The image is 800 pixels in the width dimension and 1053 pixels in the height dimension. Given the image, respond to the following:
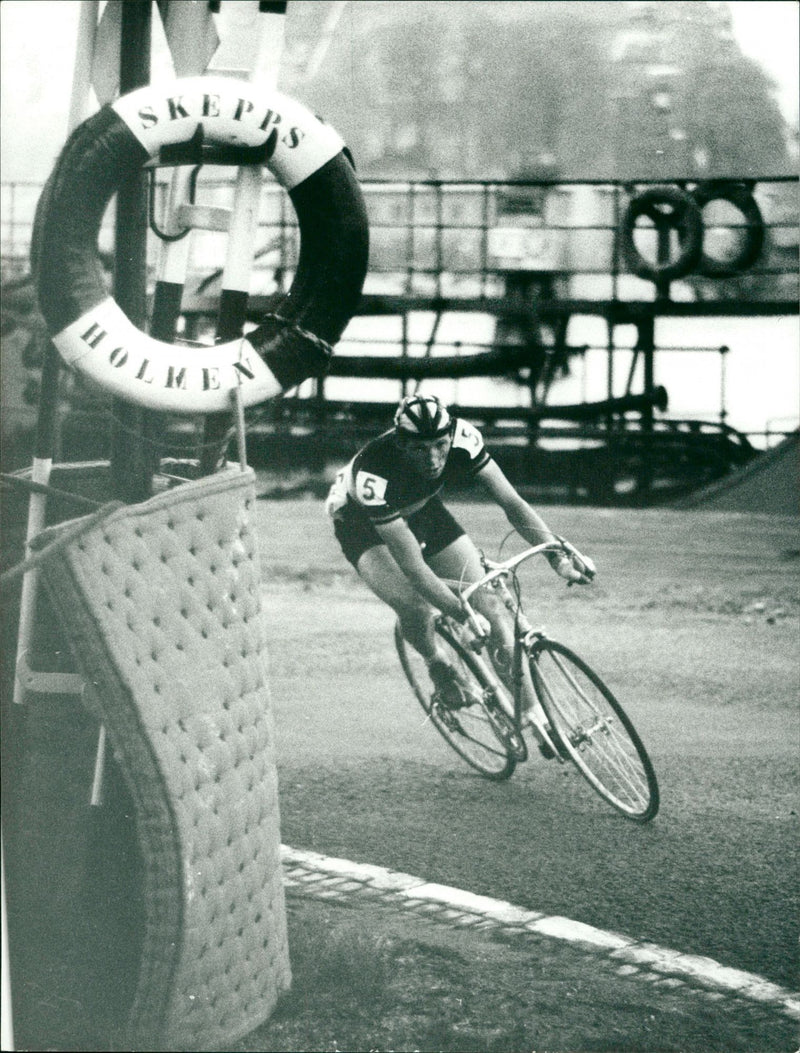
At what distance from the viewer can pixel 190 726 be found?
2.87 meters

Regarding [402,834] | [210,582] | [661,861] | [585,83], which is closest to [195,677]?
[210,582]

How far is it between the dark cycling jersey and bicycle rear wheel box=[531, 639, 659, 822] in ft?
2.23

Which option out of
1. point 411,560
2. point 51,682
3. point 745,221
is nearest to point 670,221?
point 745,221

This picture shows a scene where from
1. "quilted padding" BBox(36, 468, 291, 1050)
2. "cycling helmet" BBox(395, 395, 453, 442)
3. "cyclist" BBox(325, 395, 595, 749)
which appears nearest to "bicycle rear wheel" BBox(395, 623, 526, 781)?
"cyclist" BBox(325, 395, 595, 749)

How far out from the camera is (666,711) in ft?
12.8

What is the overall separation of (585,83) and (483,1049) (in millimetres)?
2602

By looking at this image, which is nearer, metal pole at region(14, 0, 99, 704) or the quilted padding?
the quilted padding

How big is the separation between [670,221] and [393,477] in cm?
112

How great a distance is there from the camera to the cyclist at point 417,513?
3590 millimetres

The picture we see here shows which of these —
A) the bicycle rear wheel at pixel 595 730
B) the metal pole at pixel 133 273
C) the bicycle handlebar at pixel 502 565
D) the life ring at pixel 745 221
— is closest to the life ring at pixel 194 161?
the metal pole at pixel 133 273

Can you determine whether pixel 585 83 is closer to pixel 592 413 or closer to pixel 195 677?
pixel 592 413

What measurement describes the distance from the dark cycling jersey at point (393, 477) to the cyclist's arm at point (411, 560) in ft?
0.10

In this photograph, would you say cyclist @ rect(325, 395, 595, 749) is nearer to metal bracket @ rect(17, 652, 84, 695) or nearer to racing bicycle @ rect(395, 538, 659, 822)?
racing bicycle @ rect(395, 538, 659, 822)

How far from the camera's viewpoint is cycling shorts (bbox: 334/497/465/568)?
12.1ft
